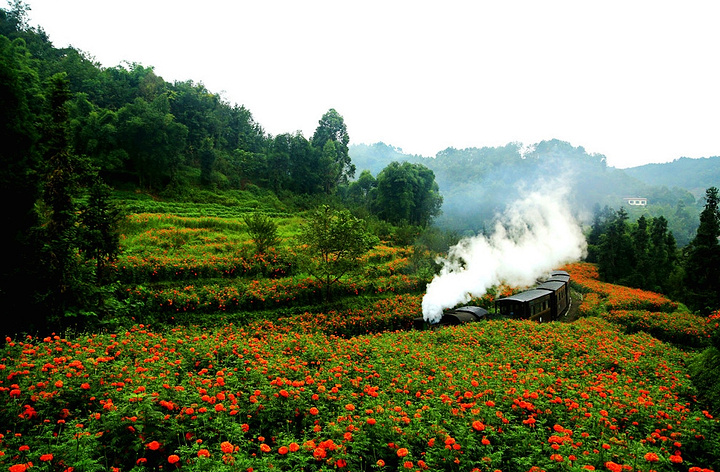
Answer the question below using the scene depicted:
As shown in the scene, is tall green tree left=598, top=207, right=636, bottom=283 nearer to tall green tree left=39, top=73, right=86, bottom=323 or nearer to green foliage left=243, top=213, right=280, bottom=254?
green foliage left=243, top=213, right=280, bottom=254

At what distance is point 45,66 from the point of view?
34.3 meters

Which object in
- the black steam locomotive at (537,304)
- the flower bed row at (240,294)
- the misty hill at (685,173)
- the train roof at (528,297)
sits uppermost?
the misty hill at (685,173)

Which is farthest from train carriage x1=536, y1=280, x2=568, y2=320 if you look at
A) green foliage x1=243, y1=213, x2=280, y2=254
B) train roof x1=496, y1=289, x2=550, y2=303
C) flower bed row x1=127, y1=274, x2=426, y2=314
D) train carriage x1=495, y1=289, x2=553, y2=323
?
green foliage x1=243, y1=213, x2=280, y2=254

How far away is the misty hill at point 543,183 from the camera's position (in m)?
52.2

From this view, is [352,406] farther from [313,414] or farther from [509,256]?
[509,256]

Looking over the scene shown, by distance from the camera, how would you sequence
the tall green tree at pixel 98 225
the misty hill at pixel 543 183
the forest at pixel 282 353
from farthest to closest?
the misty hill at pixel 543 183 → the tall green tree at pixel 98 225 → the forest at pixel 282 353

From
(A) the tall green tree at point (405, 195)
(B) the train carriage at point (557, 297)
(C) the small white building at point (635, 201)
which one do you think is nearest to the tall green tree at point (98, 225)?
(B) the train carriage at point (557, 297)

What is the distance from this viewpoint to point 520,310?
44.5ft

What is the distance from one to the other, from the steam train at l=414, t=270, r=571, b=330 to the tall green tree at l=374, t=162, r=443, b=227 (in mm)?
22003

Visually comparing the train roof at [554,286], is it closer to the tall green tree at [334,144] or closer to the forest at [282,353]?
the forest at [282,353]

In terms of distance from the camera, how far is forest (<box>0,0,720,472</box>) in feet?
10.8

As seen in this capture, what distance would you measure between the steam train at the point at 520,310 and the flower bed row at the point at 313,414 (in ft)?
19.8

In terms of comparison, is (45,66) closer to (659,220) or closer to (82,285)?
(82,285)

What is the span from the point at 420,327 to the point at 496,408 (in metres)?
9.32
